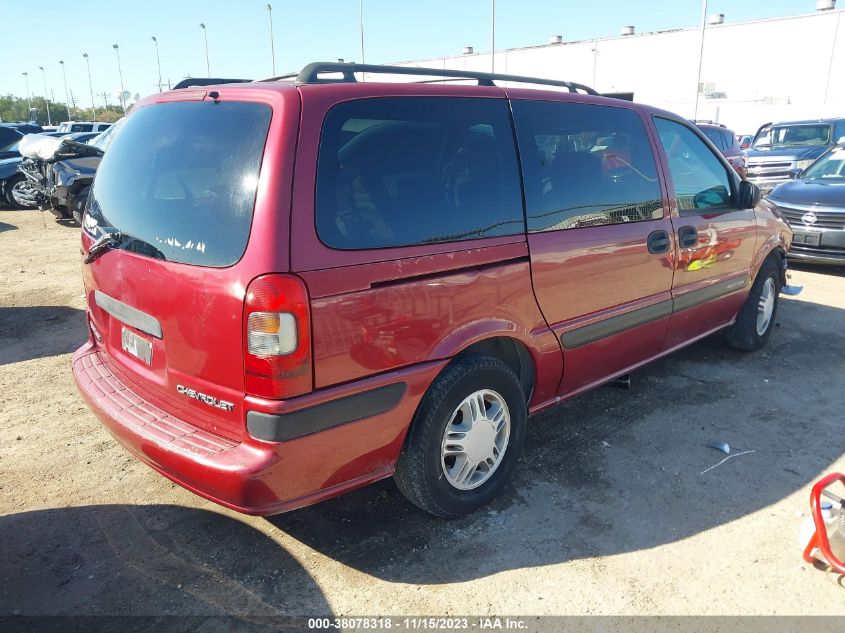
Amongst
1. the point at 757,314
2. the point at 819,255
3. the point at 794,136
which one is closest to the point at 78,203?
the point at 757,314

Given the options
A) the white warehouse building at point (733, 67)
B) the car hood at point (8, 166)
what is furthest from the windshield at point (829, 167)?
the white warehouse building at point (733, 67)

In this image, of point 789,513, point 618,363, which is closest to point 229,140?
point 618,363

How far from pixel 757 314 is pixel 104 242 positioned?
15.7 ft

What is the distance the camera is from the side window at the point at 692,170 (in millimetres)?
4125

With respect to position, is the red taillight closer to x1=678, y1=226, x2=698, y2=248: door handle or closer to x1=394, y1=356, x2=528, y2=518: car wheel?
x1=394, y1=356, x2=528, y2=518: car wheel

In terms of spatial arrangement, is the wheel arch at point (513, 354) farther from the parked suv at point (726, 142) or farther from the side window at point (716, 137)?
the side window at point (716, 137)

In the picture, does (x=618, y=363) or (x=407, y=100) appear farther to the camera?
(x=618, y=363)

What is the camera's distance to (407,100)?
2744mm

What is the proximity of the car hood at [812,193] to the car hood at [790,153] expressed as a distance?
599 cm

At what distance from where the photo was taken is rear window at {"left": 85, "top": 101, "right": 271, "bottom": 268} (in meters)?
2.35

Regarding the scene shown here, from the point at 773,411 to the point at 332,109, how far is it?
3564mm

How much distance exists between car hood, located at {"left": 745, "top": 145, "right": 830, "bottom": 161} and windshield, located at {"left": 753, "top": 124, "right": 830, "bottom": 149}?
429 millimetres

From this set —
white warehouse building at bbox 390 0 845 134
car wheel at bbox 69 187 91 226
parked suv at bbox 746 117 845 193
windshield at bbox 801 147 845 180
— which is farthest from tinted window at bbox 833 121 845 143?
white warehouse building at bbox 390 0 845 134

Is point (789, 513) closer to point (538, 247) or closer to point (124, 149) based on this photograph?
point (538, 247)
